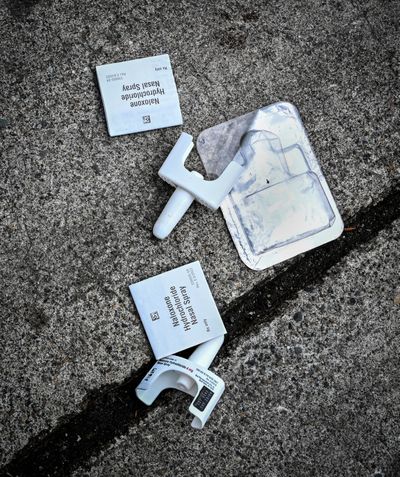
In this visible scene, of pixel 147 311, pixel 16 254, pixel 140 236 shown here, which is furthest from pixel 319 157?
pixel 16 254

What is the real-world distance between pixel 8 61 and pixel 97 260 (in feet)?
2.46

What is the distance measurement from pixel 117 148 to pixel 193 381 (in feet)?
2.59

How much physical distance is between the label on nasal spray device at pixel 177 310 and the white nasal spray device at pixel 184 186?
0.50 feet

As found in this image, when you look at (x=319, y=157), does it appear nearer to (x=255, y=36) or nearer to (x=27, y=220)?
(x=255, y=36)

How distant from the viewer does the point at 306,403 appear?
5.39 ft

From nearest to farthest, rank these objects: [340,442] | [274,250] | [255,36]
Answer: [340,442]
[274,250]
[255,36]

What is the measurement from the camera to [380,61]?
192 centimetres

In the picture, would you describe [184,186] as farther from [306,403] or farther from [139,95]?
[306,403]

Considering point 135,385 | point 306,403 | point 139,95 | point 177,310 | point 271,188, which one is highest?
point 139,95

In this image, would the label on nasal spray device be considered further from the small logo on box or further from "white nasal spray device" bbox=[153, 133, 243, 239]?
"white nasal spray device" bbox=[153, 133, 243, 239]

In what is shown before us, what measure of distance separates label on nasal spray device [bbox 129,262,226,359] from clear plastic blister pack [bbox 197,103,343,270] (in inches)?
7.4

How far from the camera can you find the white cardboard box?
177 centimetres

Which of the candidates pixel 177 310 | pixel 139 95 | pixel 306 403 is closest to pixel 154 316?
pixel 177 310

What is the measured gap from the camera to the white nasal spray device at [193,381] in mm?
1520
